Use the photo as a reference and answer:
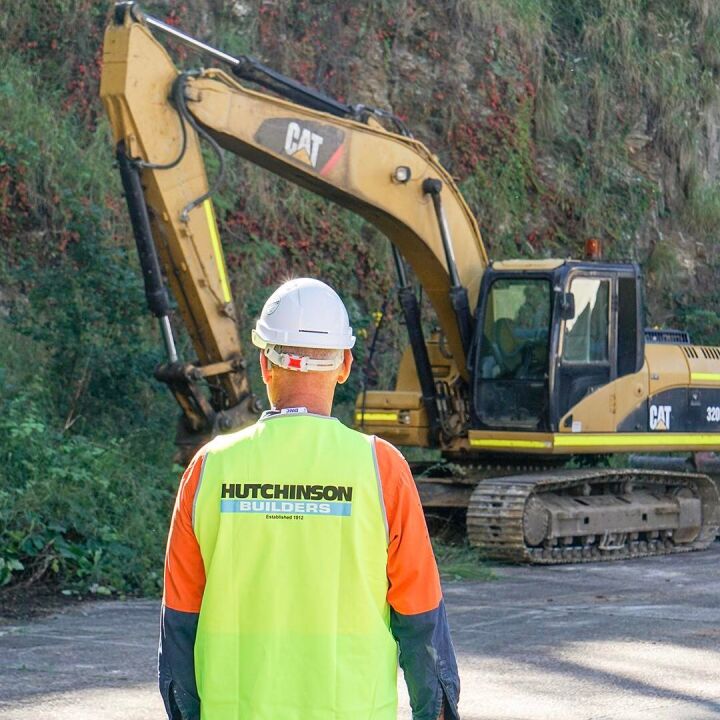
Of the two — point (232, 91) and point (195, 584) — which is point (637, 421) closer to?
point (232, 91)

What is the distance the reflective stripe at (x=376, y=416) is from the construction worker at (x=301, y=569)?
10.7m

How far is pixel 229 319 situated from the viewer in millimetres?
12016

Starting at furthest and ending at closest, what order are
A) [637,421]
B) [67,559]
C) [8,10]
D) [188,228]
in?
[8,10]
[637,421]
[188,228]
[67,559]

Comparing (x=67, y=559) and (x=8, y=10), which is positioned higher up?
(x=8, y=10)

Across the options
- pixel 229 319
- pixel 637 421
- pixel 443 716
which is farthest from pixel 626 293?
pixel 443 716

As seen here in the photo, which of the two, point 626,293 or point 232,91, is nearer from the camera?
point 232,91

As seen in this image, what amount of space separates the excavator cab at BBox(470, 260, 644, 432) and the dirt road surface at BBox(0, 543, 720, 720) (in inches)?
84.6

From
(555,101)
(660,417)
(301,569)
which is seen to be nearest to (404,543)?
(301,569)

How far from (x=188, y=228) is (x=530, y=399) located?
3.53 meters

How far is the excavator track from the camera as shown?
1281 centimetres

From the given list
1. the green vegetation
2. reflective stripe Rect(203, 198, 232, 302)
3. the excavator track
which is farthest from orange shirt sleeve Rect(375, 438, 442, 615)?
the excavator track

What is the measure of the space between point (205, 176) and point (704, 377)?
5543 mm

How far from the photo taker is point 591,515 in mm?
13461

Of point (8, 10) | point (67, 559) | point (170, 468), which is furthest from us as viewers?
point (8, 10)
